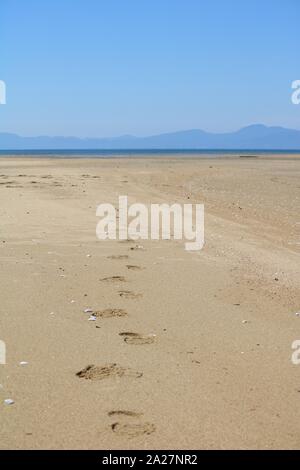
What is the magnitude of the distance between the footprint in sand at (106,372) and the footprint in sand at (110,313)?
1.01 meters

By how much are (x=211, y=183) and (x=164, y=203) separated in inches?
285

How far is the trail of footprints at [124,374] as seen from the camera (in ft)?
9.29

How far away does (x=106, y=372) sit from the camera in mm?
3473

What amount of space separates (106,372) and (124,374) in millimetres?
113

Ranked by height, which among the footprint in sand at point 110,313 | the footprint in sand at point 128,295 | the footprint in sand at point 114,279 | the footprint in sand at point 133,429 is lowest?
the footprint in sand at point 133,429

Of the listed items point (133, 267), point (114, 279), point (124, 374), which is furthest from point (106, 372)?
point (133, 267)

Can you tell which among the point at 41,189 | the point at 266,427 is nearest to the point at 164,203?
the point at 41,189

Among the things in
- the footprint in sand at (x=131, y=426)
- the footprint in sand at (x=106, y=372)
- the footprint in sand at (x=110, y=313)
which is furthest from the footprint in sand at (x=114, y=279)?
the footprint in sand at (x=131, y=426)

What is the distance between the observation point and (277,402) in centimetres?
320

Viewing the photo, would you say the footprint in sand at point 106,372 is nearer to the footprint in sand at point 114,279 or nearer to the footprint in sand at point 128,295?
the footprint in sand at point 128,295

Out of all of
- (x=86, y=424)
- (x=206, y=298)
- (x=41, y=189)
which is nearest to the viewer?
(x=86, y=424)

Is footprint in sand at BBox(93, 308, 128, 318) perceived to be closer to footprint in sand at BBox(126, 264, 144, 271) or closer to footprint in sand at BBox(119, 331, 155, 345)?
footprint in sand at BBox(119, 331, 155, 345)

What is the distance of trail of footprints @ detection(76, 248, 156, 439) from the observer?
9.29 ft

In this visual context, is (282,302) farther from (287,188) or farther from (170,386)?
(287,188)
